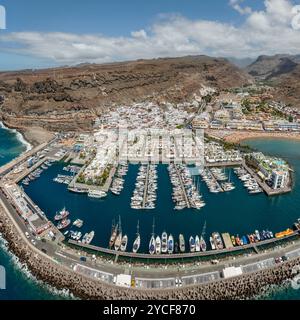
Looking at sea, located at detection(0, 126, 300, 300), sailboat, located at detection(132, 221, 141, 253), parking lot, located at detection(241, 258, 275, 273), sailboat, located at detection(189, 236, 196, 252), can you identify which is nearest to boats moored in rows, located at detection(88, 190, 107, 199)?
sea, located at detection(0, 126, 300, 300)

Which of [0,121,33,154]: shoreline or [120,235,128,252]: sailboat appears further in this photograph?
[0,121,33,154]: shoreline

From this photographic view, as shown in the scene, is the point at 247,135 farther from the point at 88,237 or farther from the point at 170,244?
the point at 88,237

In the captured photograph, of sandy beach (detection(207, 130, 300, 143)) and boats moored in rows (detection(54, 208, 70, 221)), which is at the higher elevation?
sandy beach (detection(207, 130, 300, 143))

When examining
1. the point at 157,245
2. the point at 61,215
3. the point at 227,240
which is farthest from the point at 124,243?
the point at 227,240

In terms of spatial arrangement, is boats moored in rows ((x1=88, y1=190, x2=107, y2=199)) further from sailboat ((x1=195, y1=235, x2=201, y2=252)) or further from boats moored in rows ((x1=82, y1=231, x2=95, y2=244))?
sailboat ((x1=195, y1=235, x2=201, y2=252))

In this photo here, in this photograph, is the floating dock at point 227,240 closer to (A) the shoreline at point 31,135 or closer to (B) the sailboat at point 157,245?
(B) the sailboat at point 157,245

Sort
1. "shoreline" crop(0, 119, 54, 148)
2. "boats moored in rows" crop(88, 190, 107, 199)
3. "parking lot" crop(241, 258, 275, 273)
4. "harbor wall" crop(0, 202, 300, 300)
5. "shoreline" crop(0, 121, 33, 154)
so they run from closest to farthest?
1. "harbor wall" crop(0, 202, 300, 300)
2. "parking lot" crop(241, 258, 275, 273)
3. "boats moored in rows" crop(88, 190, 107, 199)
4. "shoreline" crop(0, 121, 33, 154)
5. "shoreline" crop(0, 119, 54, 148)
